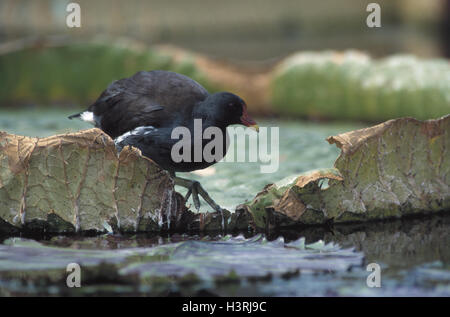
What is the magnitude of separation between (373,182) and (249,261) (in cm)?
81

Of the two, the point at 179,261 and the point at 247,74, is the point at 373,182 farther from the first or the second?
the point at 247,74

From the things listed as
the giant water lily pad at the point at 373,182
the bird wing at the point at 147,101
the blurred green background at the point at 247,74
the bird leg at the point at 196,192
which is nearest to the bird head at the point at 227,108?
the bird wing at the point at 147,101

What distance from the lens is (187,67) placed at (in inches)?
223

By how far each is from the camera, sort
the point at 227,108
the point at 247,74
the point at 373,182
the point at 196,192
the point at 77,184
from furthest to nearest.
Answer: the point at 247,74 < the point at 227,108 < the point at 196,192 < the point at 373,182 < the point at 77,184

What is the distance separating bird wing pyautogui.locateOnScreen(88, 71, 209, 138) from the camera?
3299 millimetres

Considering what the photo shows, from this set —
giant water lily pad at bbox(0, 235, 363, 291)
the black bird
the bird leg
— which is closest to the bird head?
the black bird

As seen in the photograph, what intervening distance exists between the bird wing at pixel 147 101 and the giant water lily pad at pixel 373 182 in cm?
77

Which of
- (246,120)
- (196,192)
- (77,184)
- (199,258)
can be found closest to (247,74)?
(246,120)

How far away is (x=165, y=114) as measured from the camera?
10.8 feet

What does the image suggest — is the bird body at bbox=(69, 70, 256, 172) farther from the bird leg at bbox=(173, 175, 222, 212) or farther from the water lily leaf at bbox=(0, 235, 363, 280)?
the water lily leaf at bbox=(0, 235, 363, 280)

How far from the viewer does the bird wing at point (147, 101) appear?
3.30 meters

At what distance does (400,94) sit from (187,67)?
1717mm

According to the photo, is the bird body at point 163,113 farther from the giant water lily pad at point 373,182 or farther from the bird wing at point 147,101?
the giant water lily pad at point 373,182
